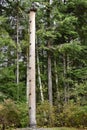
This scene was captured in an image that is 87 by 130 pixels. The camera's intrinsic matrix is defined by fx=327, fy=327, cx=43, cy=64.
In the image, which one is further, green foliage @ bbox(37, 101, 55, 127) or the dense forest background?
the dense forest background

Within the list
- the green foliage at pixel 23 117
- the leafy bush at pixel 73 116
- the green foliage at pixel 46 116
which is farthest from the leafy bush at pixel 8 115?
the leafy bush at pixel 73 116

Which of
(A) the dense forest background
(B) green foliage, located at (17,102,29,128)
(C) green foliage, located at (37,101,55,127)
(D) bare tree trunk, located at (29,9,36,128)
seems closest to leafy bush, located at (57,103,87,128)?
(C) green foliage, located at (37,101,55,127)

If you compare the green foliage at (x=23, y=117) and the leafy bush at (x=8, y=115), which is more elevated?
the leafy bush at (x=8, y=115)

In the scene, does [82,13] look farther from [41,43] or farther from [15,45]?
[15,45]

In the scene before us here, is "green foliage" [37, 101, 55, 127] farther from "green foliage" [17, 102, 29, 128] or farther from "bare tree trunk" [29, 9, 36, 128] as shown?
"bare tree trunk" [29, 9, 36, 128]

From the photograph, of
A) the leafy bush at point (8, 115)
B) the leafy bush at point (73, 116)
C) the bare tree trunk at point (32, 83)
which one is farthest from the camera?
the leafy bush at point (73, 116)

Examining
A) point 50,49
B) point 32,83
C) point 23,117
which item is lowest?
point 23,117

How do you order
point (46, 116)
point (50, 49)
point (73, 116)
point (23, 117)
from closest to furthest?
1. point (73, 116)
2. point (46, 116)
3. point (23, 117)
4. point (50, 49)

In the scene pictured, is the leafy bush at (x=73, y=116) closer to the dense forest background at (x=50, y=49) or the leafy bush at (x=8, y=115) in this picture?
the leafy bush at (x=8, y=115)

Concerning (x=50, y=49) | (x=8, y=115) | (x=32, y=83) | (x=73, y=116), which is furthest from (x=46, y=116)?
(x=50, y=49)

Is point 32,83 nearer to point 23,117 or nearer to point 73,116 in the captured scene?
point 73,116

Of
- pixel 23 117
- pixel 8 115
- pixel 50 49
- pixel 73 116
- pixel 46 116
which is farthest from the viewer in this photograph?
pixel 50 49

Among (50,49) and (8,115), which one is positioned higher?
(50,49)

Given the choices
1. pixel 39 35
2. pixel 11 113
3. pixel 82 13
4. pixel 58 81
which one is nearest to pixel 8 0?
pixel 39 35
